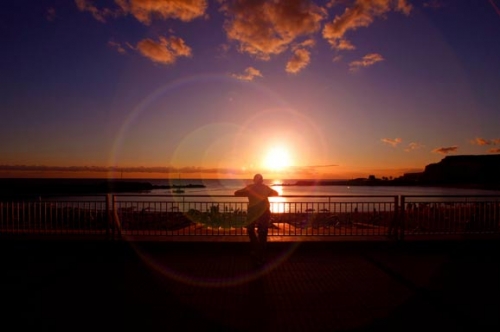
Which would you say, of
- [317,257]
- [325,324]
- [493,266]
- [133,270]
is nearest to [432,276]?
[493,266]

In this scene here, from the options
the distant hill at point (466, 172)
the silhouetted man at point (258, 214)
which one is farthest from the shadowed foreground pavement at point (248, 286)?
the distant hill at point (466, 172)

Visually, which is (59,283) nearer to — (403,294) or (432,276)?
(403,294)

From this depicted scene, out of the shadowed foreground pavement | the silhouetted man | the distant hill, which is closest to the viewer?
the shadowed foreground pavement

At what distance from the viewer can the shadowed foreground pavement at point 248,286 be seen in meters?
4.93

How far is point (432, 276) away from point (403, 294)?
1554 millimetres

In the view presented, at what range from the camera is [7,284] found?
6.63m

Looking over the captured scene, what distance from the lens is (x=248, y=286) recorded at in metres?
6.51

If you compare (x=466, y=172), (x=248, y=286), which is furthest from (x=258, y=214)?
(x=466, y=172)

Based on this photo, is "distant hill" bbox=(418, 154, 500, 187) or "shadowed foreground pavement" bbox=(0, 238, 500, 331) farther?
"distant hill" bbox=(418, 154, 500, 187)

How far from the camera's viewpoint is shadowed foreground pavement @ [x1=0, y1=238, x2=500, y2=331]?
4.93 m

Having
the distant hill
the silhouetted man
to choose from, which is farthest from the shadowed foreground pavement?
the distant hill

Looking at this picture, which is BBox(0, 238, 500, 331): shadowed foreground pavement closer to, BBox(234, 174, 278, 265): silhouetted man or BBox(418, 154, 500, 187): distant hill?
BBox(234, 174, 278, 265): silhouetted man

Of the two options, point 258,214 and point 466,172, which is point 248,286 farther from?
point 466,172

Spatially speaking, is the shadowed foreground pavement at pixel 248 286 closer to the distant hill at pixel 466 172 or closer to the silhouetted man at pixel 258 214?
the silhouetted man at pixel 258 214
